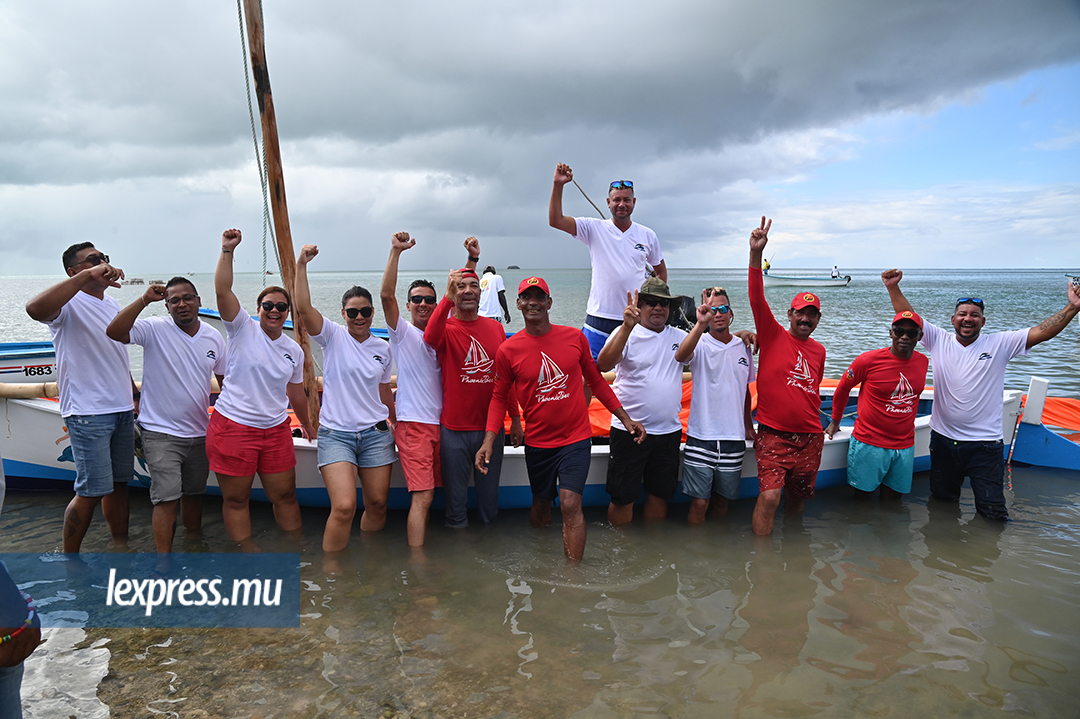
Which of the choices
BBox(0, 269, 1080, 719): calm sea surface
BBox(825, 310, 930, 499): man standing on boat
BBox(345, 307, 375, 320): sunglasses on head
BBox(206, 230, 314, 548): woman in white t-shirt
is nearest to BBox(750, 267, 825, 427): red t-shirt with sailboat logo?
BBox(825, 310, 930, 499): man standing on boat

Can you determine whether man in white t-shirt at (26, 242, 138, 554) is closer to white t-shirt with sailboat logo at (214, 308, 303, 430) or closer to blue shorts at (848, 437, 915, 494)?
white t-shirt with sailboat logo at (214, 308, 303, 430)

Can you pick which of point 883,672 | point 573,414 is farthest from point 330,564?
point 883,672

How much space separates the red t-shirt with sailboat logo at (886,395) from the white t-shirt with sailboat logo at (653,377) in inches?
74.4

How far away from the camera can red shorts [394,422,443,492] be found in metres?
4.88

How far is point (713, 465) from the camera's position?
17.3 feet

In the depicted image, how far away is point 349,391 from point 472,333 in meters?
1.08

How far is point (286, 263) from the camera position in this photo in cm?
545

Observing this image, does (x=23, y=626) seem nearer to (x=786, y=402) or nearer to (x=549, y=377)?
(x=549, y=377)

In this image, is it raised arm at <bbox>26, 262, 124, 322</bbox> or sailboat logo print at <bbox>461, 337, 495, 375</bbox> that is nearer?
raised arm at <bbox>26, 262, 124, 322</bbox>

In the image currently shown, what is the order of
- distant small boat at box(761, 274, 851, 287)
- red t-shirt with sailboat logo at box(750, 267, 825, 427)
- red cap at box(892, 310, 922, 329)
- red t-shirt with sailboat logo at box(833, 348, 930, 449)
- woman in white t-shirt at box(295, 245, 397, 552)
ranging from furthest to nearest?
1. distant small boat at box(761, 274, 851, 287)
2. red t-shirt with sailboat logo at box(833, 348, 930, 449)
3. red cap at box(892, 310, 922, 329)
4. red t-shirt with sailboat logo at box(750, 267, 825, 427)
5. woman in white t-shirt at box(295, 245, 397, 552)

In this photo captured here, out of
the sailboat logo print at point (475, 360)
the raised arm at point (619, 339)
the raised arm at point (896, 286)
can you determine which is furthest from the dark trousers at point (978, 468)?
the sailboat logo print at point (475, 360)

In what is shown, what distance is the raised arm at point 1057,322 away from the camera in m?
5.03

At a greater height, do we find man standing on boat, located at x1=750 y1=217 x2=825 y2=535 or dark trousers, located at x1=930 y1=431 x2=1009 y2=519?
man standing on boat, located at x1=750 y1=217 x2=825 y2=535

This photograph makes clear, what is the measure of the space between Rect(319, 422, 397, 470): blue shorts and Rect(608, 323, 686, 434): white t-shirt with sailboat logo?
199cm
